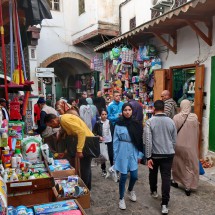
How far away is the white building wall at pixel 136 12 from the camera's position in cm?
834

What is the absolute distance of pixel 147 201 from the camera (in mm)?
3814

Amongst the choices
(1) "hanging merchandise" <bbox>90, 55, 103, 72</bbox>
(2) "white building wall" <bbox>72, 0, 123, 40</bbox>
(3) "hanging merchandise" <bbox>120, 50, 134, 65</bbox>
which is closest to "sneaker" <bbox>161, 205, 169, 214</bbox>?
(3) "hanging merchandise" <bbox>120, 50, 134, 65</bbox>

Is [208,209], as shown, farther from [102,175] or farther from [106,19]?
[106,19]

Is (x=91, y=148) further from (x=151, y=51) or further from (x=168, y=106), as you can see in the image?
(x=151, y=51)

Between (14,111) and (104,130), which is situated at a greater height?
(14,111)

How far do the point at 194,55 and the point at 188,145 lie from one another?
265 centimetres

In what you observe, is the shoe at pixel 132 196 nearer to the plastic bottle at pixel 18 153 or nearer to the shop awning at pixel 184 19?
the plastic bottle at pixel 18 153

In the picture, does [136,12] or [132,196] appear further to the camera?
[136,12]

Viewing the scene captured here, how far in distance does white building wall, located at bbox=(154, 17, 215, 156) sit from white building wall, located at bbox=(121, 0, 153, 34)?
266cm

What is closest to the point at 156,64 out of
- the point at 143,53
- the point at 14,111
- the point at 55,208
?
the point at 143,53

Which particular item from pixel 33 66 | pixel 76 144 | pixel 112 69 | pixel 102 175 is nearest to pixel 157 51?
pixel 112 69

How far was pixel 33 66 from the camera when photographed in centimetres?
1063

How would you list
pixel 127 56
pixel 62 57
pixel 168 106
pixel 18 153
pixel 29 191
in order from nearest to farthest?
pixel 29 191 → pixel 18 153 → pixel 168 106 → pixel 127 56 → pixel 62 57

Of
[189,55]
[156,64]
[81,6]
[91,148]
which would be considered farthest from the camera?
[81,6]
